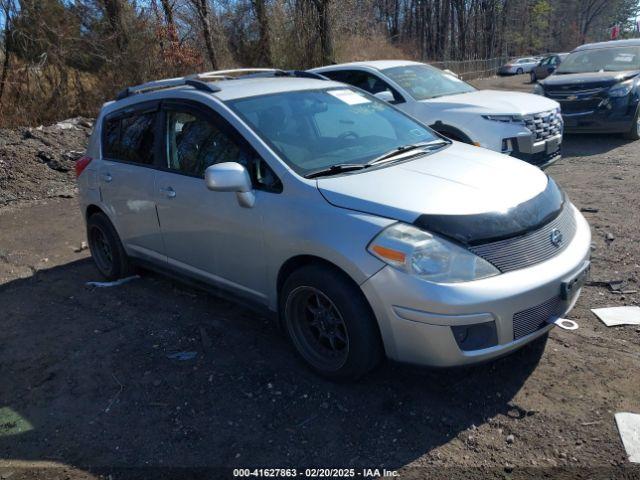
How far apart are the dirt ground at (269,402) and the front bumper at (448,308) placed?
167 millimetres

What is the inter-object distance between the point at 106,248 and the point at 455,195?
375 centimetres

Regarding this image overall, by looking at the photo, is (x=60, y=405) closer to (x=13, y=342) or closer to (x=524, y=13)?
(x=13, y=342)

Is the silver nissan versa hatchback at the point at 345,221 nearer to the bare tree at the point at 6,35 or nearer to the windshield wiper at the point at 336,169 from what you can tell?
the windshield wiper at the point at 336,169

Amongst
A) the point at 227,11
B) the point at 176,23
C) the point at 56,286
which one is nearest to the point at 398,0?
the point at 227,11

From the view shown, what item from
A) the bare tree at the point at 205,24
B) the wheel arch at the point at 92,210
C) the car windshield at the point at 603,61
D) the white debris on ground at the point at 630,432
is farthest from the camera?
the bare tree at the point at 205,24

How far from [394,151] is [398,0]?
48.0 m

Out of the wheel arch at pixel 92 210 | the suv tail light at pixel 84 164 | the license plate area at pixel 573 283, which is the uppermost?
the suv tail light at pixel 84 164

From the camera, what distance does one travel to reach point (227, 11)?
19578 millimetres

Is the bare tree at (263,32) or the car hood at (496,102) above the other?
the bare tree at (263,32)

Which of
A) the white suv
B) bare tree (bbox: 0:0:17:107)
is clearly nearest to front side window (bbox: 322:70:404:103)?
the white suv

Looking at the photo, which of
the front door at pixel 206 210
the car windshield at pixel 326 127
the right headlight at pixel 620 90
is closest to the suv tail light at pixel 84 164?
the front door at pixel 206 210

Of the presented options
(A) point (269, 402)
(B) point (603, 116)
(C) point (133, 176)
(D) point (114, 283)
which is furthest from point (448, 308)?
(B) point (603, 116)

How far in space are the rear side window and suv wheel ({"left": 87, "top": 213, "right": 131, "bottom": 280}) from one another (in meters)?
0.68

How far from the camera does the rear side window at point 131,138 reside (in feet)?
15.6
